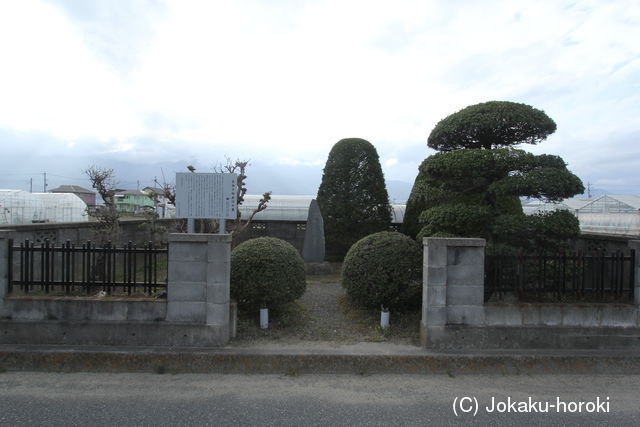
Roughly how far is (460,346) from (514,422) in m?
1.44

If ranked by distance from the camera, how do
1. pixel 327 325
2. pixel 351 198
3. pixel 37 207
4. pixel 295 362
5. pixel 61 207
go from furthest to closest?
1. pixel 61 207
2. pixel 37 207
3. pixel 351 198
4. pixel 327 325
5. pixel 295 362

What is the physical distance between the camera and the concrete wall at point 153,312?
5316 millimetres

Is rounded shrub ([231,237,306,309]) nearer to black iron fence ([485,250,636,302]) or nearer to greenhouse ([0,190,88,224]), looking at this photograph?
black iron fence ([485,250,636,302])

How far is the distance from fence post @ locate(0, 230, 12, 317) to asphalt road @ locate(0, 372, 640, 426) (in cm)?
104

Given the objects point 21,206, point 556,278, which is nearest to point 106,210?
point 556,278

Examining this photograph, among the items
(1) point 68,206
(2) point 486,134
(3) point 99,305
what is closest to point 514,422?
(2) point 486,134

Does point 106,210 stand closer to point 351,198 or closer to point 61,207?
point 351,198

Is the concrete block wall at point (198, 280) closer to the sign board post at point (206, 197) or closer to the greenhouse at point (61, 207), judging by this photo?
the sign board post at point (206, 197)

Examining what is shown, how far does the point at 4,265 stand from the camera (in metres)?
5.43

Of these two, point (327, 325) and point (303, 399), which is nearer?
point (303, 399)

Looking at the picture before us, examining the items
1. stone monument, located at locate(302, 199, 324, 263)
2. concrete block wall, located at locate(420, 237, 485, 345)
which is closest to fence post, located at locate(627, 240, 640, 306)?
concrete block wall, located at locate(420, 237, 485, 345)

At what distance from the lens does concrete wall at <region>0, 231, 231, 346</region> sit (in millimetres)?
5316

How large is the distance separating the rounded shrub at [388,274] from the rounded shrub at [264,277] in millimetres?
1002

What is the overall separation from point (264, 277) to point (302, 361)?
1.67m
